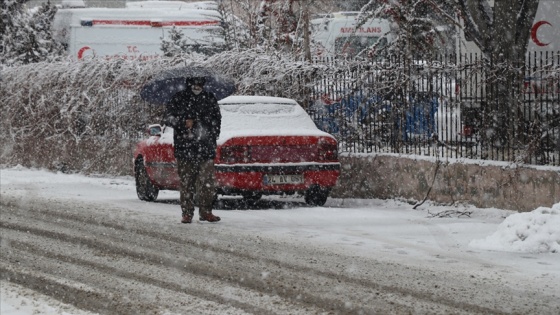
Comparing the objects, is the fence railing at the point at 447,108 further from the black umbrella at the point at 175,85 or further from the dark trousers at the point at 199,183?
the dark trousers at the point at 199,183

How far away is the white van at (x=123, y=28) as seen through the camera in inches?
1201

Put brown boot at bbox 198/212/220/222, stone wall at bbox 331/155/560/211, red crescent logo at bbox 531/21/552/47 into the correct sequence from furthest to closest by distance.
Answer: red crescent logo at bbox 531/21/552/47 < brown boot at bbox 198/212/220/222 < stone wall at bbox 331/155/560/211

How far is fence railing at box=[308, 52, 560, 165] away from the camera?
14.2 meters

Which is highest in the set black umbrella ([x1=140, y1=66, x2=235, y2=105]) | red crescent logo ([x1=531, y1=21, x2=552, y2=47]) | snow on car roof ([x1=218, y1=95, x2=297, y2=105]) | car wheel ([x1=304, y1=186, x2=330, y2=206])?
red crescent logo ([x1=531, y1=21, x2=552, y2=47])

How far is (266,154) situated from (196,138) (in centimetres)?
154

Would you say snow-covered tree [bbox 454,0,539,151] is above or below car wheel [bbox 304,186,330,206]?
above

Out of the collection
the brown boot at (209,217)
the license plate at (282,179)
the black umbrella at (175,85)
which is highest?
the black umbrella at (175,85)

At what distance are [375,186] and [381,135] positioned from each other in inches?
31.8

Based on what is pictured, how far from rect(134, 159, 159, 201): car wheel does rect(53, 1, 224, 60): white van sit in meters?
12.2

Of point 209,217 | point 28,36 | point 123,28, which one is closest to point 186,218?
point 209,217

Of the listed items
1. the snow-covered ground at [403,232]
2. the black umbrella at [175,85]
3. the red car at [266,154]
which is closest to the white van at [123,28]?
the snow-covered ground at [403,232]

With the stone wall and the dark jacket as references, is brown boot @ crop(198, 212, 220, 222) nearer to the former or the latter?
the dark jacket

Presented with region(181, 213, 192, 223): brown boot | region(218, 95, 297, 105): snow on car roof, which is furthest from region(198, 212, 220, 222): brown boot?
region(218, 95, 297, 105): snow on car roof

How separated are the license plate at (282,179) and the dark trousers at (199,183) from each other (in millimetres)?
1294
